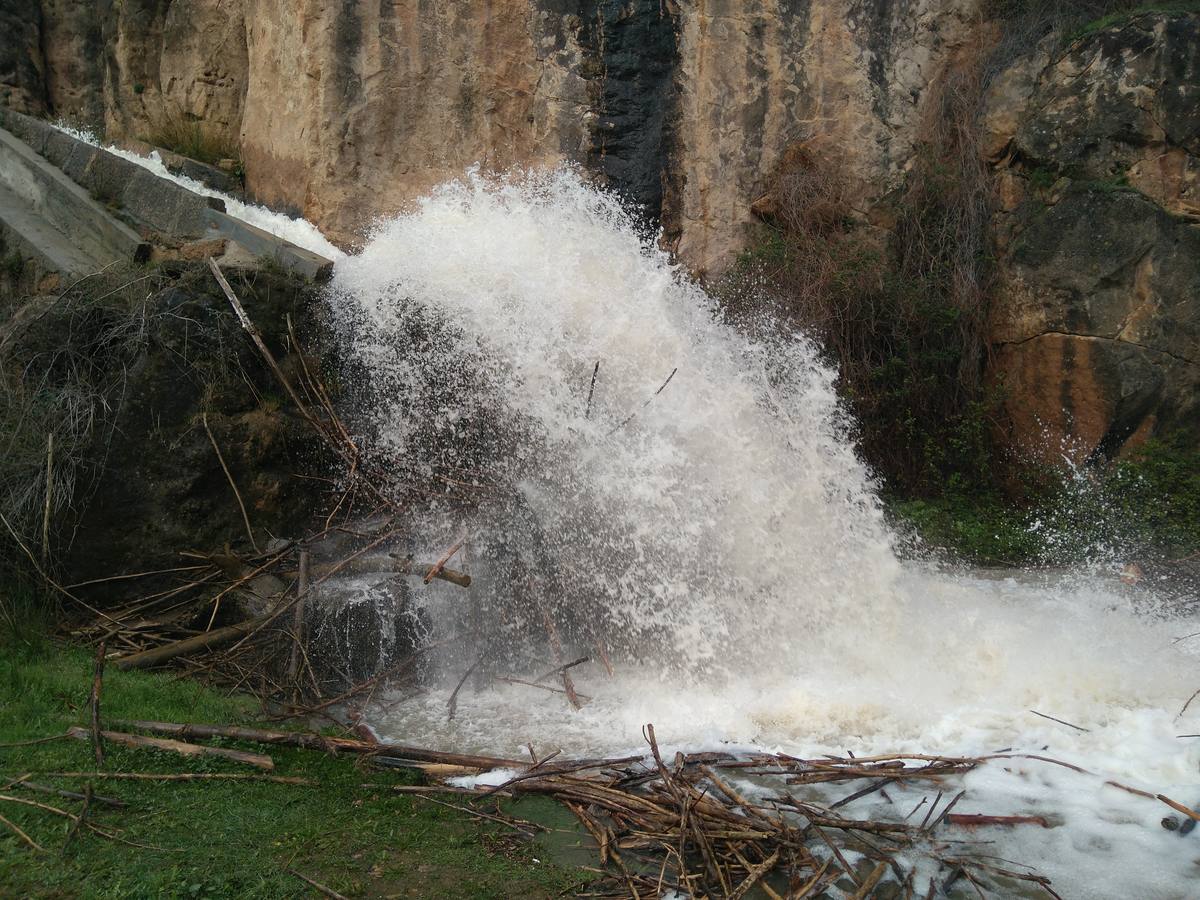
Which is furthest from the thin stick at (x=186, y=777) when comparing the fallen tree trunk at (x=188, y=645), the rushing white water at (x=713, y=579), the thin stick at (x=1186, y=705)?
the thin stick at (x=1186, y=705)

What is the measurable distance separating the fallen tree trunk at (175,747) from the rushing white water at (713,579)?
95cm

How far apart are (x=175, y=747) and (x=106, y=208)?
18.2 ft

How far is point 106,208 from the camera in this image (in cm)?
812

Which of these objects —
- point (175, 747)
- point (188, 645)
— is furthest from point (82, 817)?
point (188, 645)

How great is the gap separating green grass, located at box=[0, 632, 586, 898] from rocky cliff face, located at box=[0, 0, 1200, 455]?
5.69 meters

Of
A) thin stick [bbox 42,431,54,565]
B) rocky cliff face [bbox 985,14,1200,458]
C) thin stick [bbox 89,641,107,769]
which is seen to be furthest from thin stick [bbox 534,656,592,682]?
rocky cliff face [bbox 985,14,1200,458]

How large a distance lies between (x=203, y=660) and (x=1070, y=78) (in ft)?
27.4

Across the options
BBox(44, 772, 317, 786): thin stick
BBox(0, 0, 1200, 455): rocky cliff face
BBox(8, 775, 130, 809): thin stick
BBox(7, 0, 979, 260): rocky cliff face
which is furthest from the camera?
BBox(7, 0, 979, 260): rocky cliff face

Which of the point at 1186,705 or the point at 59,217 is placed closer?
the point at 1186,705

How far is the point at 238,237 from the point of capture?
7.46m

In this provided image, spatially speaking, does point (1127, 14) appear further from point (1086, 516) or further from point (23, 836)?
point (23, 836)

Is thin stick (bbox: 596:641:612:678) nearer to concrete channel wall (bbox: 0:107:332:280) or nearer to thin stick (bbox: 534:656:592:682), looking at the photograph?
thin stick (bbox: 534:656:592:682)

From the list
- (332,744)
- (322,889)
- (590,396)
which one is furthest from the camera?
(590,396)

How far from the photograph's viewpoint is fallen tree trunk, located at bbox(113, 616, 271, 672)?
5.11 m
